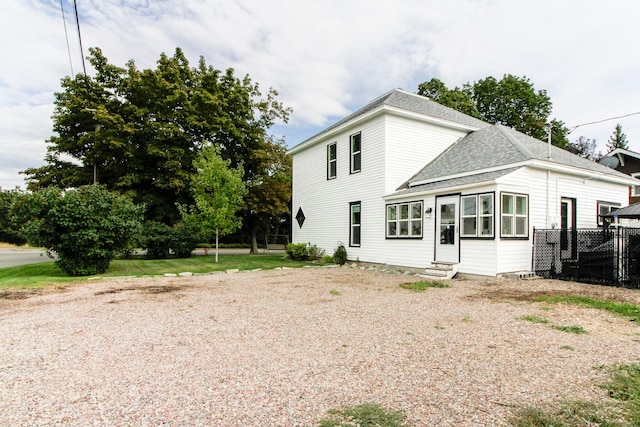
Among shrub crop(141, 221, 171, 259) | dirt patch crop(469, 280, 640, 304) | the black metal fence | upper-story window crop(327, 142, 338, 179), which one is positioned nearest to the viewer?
dirt patch crop(469, 280, 640, 304)

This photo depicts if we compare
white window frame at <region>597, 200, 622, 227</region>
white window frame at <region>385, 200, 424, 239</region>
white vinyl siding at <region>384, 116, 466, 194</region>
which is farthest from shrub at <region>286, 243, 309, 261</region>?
white window frame at <region>597, 200, 622, 227</region>

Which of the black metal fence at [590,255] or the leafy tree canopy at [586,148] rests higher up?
the leafy tree canopy at [586,148]

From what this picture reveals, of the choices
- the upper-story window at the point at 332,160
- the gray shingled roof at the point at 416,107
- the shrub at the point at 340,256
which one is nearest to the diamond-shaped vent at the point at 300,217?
A: the upper-story window at the point at 332,160

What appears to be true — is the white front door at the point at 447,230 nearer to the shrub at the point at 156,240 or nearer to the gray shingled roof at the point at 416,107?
the gray shingled roof at the point at 416,107

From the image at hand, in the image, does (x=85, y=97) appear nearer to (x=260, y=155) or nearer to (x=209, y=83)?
(x=209, y=83)

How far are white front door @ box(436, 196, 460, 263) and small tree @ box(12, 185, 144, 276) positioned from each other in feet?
33.3

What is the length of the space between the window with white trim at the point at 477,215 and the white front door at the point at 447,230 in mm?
234

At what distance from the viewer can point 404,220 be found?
12320 millimetres

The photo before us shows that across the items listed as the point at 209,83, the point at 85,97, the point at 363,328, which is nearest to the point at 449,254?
the point at 363,328

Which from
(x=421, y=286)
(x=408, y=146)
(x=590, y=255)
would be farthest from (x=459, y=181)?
(x=590, y=255)

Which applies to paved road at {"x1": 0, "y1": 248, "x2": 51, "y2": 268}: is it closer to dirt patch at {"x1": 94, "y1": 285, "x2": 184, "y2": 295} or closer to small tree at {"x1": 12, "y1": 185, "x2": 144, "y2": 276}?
small tree at {"x1": 12, "y1": 185, "x2": 144, "y2": 276}

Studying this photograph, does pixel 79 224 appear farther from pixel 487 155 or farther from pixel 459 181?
pixel 487 155

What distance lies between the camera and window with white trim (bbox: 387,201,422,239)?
11.9m

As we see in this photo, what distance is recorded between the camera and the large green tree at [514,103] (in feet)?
86.6
